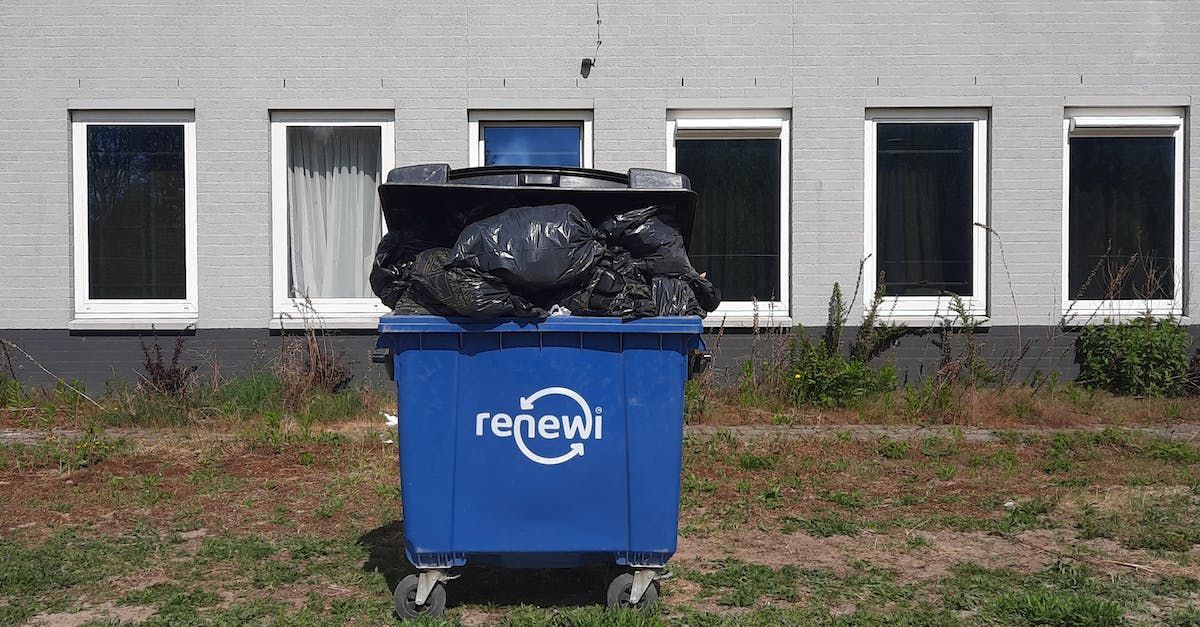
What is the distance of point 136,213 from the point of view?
898 cm

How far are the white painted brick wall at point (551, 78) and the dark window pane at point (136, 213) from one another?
0.27m

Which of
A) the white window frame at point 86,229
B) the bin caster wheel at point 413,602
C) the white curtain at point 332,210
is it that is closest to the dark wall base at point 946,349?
the white curtain at point 332,210

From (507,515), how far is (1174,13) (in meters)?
8.32

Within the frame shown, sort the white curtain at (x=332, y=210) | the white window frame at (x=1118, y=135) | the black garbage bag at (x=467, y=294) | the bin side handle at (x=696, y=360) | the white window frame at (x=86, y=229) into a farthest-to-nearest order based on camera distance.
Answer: the white curtain at (x=332, y=210) < the white window frame at (x=1118, y=135) < the white window frame at (x=86, y=229) < the bin side handle at (x=696, y=360) < the black garbage bag at (x=467, y=294)

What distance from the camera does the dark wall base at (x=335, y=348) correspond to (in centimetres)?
873

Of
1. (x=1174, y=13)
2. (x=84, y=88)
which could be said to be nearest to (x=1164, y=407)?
(x=1174, y=13)

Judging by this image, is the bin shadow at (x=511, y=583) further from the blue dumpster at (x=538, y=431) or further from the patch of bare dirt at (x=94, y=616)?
the patch of bare dirt at (x=94, y=616)

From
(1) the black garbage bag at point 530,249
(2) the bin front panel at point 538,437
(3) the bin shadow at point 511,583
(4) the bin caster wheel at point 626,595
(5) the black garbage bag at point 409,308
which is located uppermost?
(1) the black garbage bag at point 530,249

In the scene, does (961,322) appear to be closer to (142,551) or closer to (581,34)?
(581,34)

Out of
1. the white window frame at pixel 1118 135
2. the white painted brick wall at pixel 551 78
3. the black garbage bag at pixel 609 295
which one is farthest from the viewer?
the white window frame at pixel 1118 135

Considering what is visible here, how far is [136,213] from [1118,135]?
9097mm

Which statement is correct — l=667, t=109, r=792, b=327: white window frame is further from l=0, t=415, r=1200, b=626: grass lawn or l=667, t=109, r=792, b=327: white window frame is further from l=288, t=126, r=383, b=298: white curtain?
l=288, t=126, r=383, b=298: white curtain

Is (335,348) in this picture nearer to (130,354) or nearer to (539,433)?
(130,354)

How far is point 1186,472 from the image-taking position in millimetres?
6379
